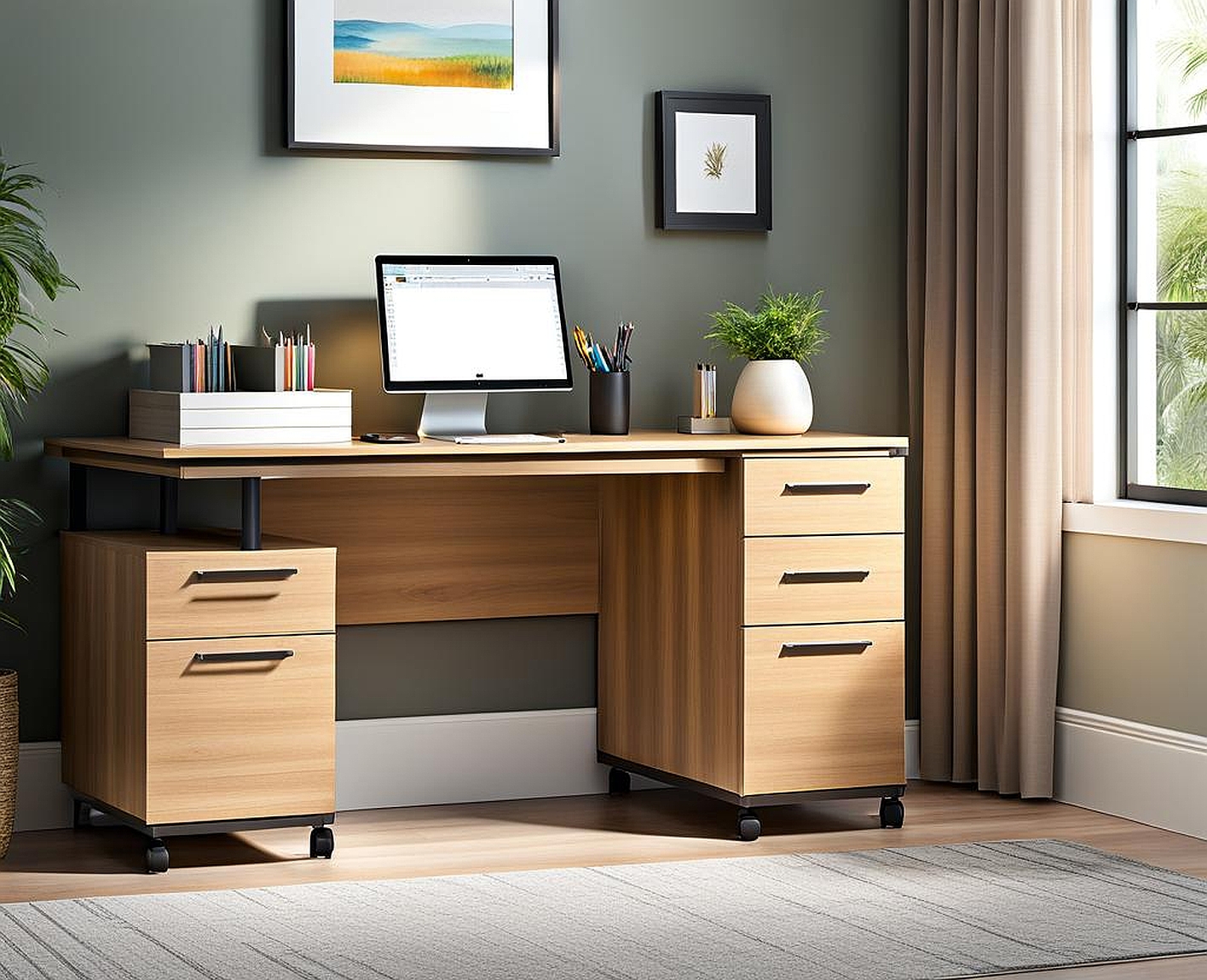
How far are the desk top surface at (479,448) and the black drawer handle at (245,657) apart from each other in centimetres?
37

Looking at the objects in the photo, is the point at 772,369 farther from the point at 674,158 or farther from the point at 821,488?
the point at 674,158

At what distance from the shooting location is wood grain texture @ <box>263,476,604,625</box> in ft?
Answer: 13.6

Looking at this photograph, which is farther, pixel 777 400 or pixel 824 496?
pixel 777 400

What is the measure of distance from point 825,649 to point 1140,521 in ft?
2.48

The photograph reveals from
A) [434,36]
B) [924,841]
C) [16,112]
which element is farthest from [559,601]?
[16,112]

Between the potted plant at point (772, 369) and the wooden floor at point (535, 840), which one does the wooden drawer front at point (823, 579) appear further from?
the wooden floor at point (535, 840)

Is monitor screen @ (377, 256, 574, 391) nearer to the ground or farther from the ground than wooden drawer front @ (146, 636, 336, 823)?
farther from the ground

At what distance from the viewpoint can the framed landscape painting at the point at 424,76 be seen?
13.5 feet

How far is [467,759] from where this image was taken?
4.32 meters

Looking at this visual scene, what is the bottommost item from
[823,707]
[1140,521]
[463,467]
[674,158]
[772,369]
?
[823,707]

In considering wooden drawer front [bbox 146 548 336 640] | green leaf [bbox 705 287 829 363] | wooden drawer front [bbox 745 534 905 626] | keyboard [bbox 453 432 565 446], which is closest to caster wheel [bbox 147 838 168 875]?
wooden drawer front [bbox 146 548 336 640]

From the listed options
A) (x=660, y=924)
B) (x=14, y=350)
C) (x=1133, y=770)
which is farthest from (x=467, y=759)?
(x=1133, y=770)

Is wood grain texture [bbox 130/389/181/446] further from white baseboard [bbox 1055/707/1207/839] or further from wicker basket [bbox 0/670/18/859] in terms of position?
white baseboard [bbox 1055/707/1207/839]

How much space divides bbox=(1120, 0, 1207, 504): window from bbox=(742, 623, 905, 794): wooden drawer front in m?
0.74
